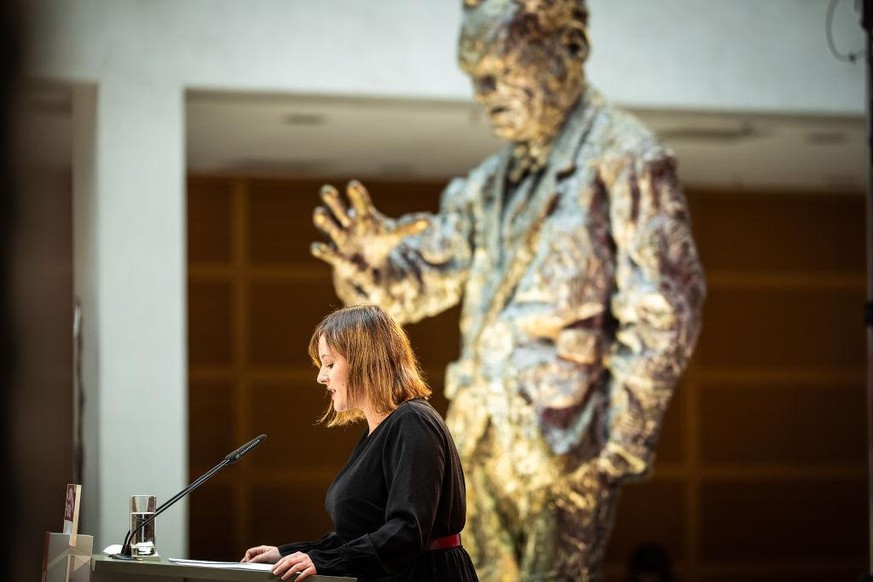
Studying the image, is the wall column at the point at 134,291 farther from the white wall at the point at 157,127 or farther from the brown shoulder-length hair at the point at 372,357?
the brown shoulder-length hair at the point at 372,357

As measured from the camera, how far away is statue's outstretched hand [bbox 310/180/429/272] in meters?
4.46

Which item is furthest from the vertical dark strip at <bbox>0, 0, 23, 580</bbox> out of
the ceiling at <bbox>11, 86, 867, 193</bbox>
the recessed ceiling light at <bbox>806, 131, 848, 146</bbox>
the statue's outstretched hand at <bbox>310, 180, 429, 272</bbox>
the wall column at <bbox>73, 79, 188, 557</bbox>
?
the recessed ceiling light at <bbox>806, 131, 848, 146</bbox>

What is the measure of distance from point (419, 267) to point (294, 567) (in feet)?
9.83

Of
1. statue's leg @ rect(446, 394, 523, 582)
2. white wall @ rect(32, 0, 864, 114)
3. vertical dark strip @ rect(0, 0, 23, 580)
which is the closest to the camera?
vertical dark strip @ rect(0, 0, 23, 580)

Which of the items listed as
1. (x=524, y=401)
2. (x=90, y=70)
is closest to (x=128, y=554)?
(x=524, y=401)

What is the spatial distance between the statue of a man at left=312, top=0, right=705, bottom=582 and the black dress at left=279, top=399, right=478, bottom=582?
2427mm

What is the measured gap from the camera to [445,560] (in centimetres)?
178

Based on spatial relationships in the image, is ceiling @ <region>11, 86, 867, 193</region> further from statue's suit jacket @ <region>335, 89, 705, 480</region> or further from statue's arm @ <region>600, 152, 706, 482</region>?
statue's arm @ <region>600, 152, 706, 482</region>

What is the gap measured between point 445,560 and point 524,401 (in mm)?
2484

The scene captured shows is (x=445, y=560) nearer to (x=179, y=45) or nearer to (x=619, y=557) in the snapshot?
(x=179, y=45)

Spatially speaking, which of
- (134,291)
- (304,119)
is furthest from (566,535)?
(304,119)

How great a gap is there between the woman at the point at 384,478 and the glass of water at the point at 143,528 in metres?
0.12

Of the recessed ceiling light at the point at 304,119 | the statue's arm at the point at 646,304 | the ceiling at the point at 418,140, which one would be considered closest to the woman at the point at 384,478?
the statue's arm at the point at 646,304

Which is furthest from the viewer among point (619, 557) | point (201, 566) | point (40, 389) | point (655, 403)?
point (619, 557)
